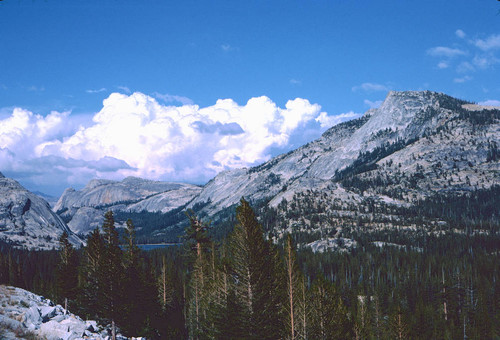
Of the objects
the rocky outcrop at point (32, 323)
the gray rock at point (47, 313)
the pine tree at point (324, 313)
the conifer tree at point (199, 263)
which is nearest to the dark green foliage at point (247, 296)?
the pine tree at point (324, 313)

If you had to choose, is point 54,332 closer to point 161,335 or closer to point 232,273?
point 232,273

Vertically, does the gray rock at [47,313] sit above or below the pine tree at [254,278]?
below

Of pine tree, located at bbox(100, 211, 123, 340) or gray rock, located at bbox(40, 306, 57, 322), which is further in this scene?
pine tree, located at bbox(100, 211, 123, 340)

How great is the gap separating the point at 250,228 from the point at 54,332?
52.1 ft

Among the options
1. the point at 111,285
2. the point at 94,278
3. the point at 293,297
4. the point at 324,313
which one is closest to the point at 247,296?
the point at 293,297

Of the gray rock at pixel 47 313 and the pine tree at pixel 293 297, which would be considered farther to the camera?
the gray rock at pixel 47 313

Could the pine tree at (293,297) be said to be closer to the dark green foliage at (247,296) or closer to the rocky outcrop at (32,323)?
the dark green foliage at (247,296)

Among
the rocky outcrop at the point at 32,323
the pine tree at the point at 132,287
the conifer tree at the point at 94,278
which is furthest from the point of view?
the pine tree at the point at 132,287

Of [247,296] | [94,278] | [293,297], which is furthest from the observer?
[94,278]

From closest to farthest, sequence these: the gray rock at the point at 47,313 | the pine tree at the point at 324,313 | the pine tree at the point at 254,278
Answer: the pine tree at the point at 254,278 → the pine tree at the point at 324,313 → the gray rock at the point at 47,313

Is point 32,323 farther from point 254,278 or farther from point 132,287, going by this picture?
point 132,287

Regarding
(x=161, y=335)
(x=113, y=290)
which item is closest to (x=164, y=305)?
(x=161, y=335)

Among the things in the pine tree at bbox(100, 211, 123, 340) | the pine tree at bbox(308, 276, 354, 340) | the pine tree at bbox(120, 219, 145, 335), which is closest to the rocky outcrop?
the pine tree at bbox(100, 211, 123, 340)

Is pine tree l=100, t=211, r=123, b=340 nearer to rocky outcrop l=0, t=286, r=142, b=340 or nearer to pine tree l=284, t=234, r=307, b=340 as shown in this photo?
rocky outcrop l=0, t=286, r=142, b=340
